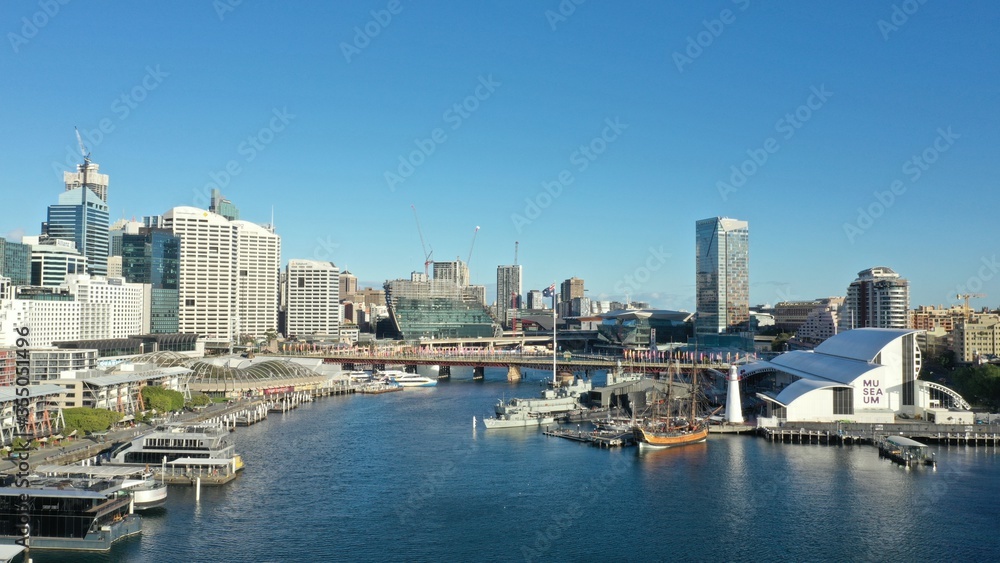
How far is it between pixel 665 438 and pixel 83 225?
90497mm

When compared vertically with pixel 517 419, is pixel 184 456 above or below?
above

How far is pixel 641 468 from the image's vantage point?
3428 centimetres

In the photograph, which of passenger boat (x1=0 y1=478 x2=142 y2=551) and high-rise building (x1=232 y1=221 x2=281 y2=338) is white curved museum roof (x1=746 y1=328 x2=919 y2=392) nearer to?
passenger boat (x1=0 y1=478 x2=142 y2=551)

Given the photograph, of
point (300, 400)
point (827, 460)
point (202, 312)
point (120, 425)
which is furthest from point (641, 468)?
point (202, 312)

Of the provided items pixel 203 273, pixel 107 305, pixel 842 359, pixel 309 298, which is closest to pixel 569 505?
pixel 842 359

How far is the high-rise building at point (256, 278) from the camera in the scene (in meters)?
114

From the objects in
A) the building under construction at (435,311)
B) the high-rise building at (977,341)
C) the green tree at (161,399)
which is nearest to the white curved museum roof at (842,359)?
the high-rise building at (977,341)

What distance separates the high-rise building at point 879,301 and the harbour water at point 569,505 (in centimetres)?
6631

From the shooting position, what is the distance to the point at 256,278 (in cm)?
11575

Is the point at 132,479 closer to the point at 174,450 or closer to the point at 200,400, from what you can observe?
the point at 174,450

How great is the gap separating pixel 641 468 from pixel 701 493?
17.1ft

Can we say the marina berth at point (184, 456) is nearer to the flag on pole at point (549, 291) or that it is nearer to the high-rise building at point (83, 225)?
the flag on pole at point (549, 291)

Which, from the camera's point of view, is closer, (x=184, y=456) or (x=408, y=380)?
(x=184, y=456)

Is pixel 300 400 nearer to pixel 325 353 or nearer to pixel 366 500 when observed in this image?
pixel 325 353
